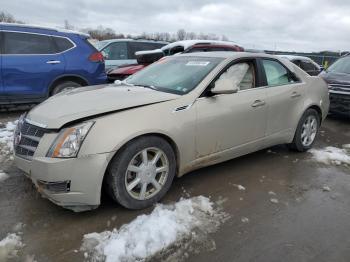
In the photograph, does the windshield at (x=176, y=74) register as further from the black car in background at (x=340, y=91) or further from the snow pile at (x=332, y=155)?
the black car in background at (x=340, y=91)

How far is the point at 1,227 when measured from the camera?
2.99 meters

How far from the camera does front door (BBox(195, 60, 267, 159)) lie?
3.64 m

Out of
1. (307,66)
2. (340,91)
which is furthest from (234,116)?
(307,66)

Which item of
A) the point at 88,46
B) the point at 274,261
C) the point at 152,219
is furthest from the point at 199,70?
the point at 88,46

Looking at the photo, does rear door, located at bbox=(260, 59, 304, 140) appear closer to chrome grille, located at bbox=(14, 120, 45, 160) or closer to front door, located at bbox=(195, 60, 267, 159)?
front door, located at bbox=(195, 60, 267, 159)

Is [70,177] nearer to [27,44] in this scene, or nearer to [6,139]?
[6,139]

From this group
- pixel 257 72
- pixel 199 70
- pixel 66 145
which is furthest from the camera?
pixel 257 72

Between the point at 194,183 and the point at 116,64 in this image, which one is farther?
the point at 116,64

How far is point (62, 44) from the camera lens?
23.3 feet

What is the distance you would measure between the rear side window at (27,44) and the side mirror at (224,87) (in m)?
4.57

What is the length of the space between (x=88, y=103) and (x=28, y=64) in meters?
4.12

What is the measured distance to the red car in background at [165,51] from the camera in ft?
26.5

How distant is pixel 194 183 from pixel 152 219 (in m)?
1.01

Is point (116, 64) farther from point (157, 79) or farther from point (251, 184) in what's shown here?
point (251, 184)
